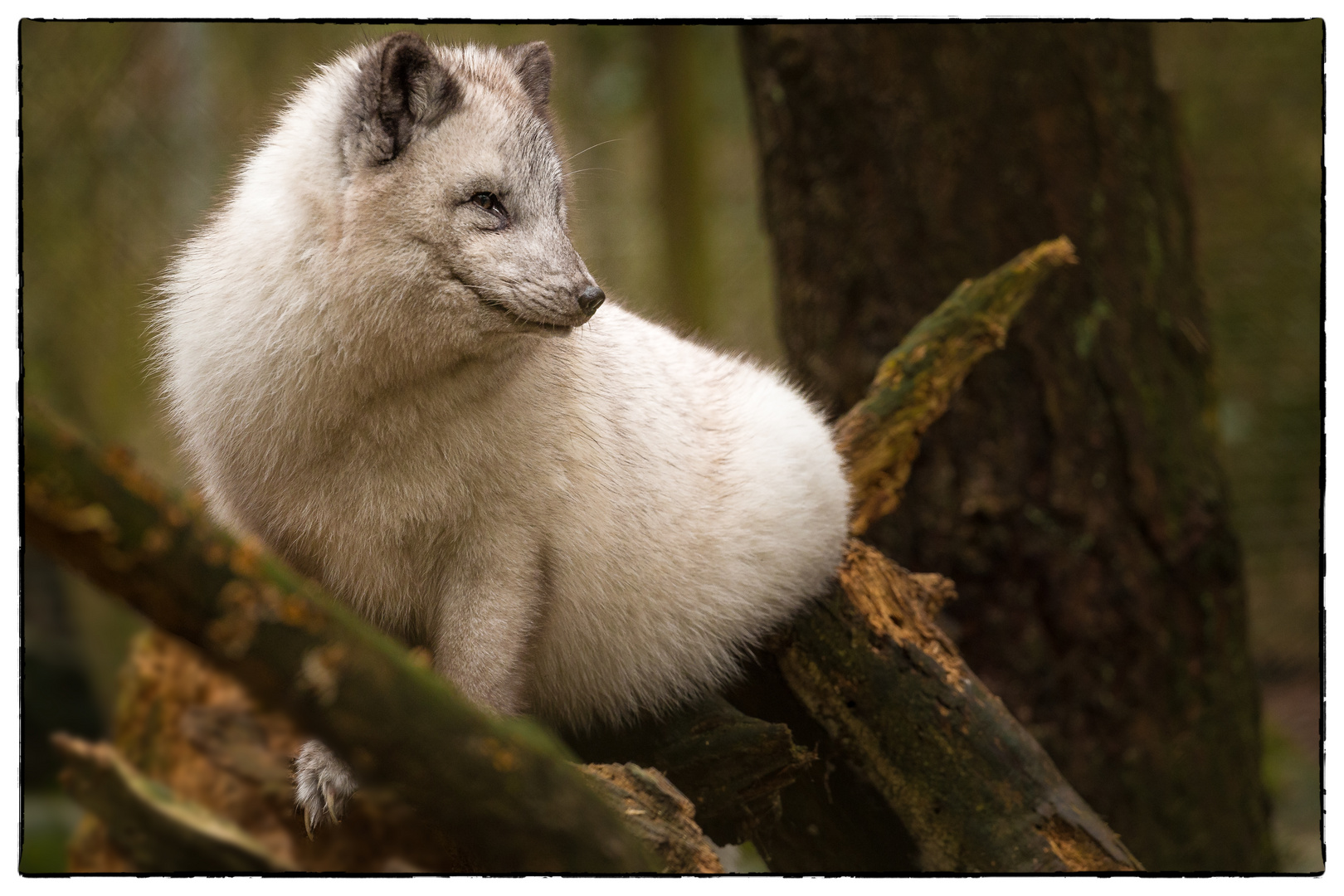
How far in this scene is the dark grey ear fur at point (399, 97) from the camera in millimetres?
1991

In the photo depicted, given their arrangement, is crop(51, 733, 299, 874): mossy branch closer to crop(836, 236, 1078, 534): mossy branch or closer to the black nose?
the black nose

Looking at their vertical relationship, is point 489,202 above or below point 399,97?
below

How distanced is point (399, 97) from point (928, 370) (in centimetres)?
171

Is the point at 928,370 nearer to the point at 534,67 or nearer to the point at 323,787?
the point at 534,67

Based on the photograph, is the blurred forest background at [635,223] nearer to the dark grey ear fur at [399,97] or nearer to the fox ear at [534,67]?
the fox ear at [534,67]

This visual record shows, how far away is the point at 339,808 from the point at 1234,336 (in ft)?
12.1

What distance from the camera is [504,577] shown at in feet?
7.50

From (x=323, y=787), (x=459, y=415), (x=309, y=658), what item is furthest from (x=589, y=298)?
(x=323, y=787)

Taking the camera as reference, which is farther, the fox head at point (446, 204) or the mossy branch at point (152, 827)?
the mossy branch at point (152, 827)

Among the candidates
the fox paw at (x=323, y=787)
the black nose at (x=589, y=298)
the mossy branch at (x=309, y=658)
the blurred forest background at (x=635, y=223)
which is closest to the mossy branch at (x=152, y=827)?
the blurred forest background at (x=635, y=223)

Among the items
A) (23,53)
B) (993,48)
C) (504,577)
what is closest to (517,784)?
(504,577)

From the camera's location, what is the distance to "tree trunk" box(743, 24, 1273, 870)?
145 inches

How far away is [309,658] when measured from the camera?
153 centimetres

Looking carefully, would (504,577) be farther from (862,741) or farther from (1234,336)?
(1234,336)
